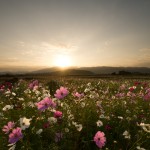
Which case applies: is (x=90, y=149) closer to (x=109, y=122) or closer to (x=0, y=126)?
(x=109, y=122)

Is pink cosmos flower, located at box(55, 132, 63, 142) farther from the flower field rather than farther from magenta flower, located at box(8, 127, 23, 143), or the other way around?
magenta flower, located at box(8, 127, 23, 143)

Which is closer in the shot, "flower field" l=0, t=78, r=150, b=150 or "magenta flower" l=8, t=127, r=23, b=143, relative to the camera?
"magenta flower" l=8, t=127, r=23, b=143

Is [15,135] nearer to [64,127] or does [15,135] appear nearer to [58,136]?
[58,136]

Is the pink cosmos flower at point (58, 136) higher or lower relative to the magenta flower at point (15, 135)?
lower

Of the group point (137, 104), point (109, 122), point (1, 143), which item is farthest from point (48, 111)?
point (137, 104)

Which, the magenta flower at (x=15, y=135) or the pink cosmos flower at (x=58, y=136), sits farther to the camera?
the pink cosmos flower at (x=58, y=136)

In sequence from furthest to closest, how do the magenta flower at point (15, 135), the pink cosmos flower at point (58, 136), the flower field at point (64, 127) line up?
the pink cosmos flower at point (58, 136), the flower field at point (64, 127), the magenta flower at point (15, 135)

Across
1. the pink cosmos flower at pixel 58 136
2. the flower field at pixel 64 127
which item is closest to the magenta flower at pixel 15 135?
the flower field at pixel 64 127

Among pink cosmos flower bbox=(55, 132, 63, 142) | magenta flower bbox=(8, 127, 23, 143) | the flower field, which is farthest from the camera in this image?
pink cosmos flower bbox=(55, 132, 63, 142)

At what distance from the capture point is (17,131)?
9.37ft

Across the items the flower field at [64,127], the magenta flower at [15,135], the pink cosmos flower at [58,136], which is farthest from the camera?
the pink cosmos flower at [58,136]

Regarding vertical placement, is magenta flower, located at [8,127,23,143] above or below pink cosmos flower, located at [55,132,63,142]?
above

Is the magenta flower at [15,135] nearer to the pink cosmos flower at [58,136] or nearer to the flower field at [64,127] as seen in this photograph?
the flower field at [64,127]

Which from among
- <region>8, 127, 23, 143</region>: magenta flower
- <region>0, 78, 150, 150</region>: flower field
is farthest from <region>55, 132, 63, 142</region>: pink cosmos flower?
<region>8, 127, 23, 143</region>: magenta flower
